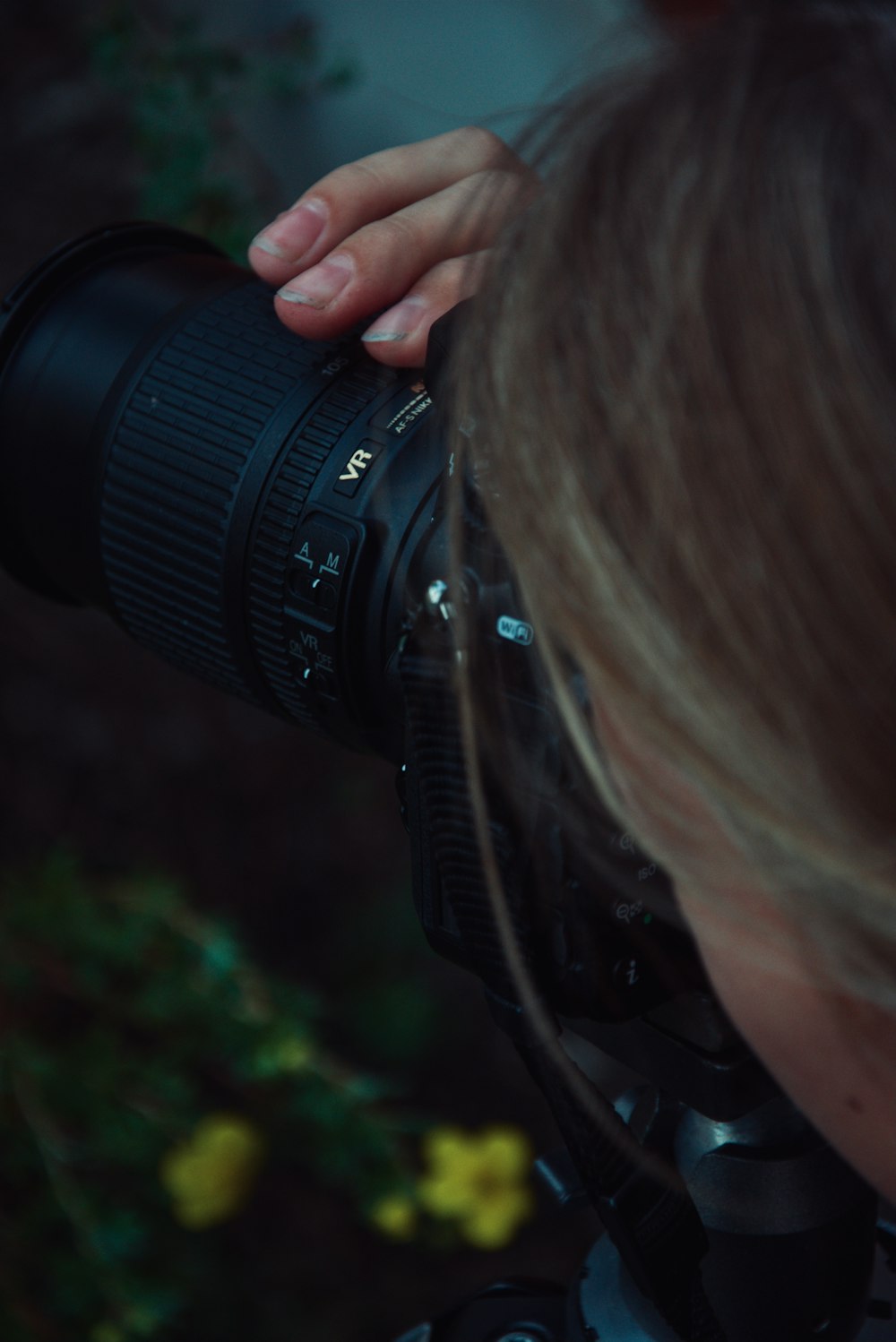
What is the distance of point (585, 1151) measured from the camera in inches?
24.5

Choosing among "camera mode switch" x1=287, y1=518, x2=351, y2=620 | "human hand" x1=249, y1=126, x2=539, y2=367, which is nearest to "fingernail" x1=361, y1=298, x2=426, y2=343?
"human hand" x1=249, y1=126, x2=539, y2=367

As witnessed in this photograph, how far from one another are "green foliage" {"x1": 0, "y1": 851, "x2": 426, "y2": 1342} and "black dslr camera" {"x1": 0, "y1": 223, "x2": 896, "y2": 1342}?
0.36 metres

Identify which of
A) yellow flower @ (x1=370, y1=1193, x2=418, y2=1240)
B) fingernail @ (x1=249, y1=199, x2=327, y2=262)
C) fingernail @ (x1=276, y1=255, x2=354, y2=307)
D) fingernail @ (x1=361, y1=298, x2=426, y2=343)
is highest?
fingernail @ (x1=249, y1=199, x2=327, y2=262)

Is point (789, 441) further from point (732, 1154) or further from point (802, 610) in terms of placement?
point (732, 1154)

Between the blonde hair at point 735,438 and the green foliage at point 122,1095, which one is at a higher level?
the blonde hair at point 735,438

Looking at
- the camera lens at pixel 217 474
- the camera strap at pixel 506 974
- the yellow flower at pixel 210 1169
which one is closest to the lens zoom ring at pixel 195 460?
the camera lens at pixel 217 474

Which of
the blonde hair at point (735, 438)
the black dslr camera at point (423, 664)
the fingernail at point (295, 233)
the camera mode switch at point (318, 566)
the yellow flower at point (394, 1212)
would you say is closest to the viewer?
the blonde hair at point (735, 438)

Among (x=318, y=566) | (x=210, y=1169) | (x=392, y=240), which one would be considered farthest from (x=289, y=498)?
(x=210, y=1169)

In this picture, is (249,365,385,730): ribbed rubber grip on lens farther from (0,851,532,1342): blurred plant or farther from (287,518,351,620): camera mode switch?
(0,851,532,1342): blurred plant

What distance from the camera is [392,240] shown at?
0.78 m

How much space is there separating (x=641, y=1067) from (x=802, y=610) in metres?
0.33

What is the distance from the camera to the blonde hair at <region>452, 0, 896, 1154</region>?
0.39 metres

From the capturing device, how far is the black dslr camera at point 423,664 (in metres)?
0.58

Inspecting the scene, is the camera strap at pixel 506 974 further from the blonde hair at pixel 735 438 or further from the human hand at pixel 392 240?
the human hand at pixel 392 240
